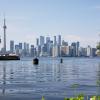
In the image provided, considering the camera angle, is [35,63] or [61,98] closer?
[61,98]

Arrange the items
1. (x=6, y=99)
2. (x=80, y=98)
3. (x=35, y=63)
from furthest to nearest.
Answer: (x=35, y=63), (x=6, y=99), (x=80, y=98)

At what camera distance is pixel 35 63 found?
14000cm

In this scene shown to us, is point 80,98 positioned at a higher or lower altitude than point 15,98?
higher

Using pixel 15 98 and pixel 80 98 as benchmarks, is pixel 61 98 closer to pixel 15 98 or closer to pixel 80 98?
pixel 15 98

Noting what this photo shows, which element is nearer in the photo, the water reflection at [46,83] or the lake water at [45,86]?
the lake water at [45,86]

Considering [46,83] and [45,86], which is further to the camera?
[46,83]

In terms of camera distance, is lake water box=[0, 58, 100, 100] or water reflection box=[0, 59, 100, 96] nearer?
lake water box=[0, 58, 100, 100]

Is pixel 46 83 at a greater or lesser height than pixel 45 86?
lesser

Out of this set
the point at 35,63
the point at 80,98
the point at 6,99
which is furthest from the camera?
the point at 35,63

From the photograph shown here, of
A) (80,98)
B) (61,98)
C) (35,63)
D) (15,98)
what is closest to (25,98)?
(15,98)

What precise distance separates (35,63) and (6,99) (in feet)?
378

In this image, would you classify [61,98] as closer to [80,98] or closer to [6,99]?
[6,99]

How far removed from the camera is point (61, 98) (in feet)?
83.9

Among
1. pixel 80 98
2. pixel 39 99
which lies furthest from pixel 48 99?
pixel 80 98
